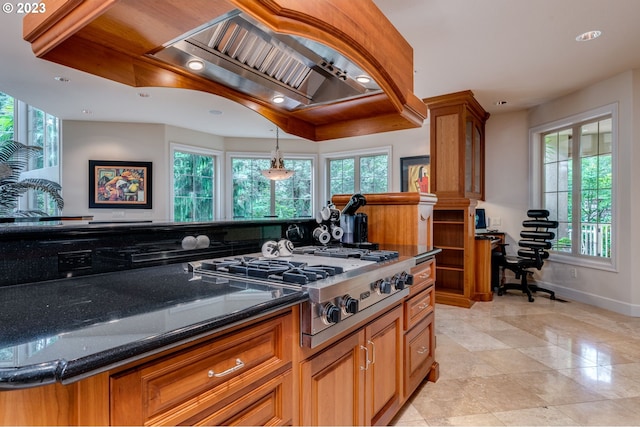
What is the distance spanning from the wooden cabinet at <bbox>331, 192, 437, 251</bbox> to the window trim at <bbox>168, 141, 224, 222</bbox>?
14.5 feet

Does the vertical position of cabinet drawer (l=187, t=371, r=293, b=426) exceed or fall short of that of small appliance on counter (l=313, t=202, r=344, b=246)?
it falls short

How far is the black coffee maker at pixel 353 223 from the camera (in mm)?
2170

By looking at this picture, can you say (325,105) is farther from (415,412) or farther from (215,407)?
(415,412)

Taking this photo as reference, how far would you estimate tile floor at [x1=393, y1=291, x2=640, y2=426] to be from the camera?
A: 1.92 meters

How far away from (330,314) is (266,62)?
3.65 feet

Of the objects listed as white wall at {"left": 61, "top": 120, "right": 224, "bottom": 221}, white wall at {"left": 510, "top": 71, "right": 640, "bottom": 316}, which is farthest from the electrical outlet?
white wall at {"left": 61, "top": 120, "right": 224, "bottom": 221}

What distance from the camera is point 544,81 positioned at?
392 cm

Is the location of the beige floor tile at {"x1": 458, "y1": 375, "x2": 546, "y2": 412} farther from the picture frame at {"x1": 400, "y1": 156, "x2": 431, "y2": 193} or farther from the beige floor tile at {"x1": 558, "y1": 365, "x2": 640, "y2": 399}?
the picture frame at {"x1": 400, "y1": 156, "x2": 431, "y2": 193}

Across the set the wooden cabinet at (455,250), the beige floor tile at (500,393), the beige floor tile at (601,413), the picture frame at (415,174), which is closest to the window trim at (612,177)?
the wooden cabinet at (455,250)

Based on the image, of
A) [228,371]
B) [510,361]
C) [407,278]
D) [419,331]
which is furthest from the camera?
[510,361]

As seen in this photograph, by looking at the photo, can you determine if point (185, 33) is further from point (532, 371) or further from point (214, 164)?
point (214, 164)

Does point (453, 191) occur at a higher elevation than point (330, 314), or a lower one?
higher

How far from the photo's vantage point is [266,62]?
5.00 ft

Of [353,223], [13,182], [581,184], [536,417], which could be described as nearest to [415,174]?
[581,184]
